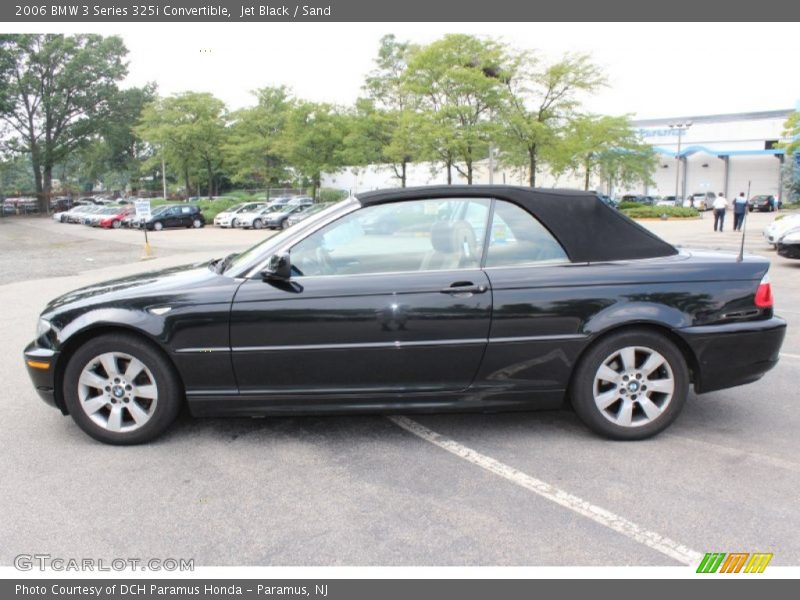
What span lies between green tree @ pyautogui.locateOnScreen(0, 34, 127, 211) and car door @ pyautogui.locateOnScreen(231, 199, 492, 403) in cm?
6418

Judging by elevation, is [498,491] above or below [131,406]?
below

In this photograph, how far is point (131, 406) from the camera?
395 cm

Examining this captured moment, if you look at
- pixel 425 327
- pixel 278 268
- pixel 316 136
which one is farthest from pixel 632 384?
pixel 316 136

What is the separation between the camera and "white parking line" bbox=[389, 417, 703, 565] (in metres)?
2.81

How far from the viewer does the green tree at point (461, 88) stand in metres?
30.2

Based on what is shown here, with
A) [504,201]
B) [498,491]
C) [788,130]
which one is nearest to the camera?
[498,491]

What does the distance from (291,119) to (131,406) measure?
39363 millimetres

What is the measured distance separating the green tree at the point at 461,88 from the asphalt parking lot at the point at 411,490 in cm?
2730

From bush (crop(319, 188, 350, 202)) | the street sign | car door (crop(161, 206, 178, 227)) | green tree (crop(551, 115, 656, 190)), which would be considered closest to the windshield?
the street sign

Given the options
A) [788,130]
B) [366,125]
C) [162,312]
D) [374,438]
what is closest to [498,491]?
[374,438]

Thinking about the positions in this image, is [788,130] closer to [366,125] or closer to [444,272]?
[366,125]

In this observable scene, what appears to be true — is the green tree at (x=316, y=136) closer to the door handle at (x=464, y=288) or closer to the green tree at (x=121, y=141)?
the green tree at (x=121, y=141)
